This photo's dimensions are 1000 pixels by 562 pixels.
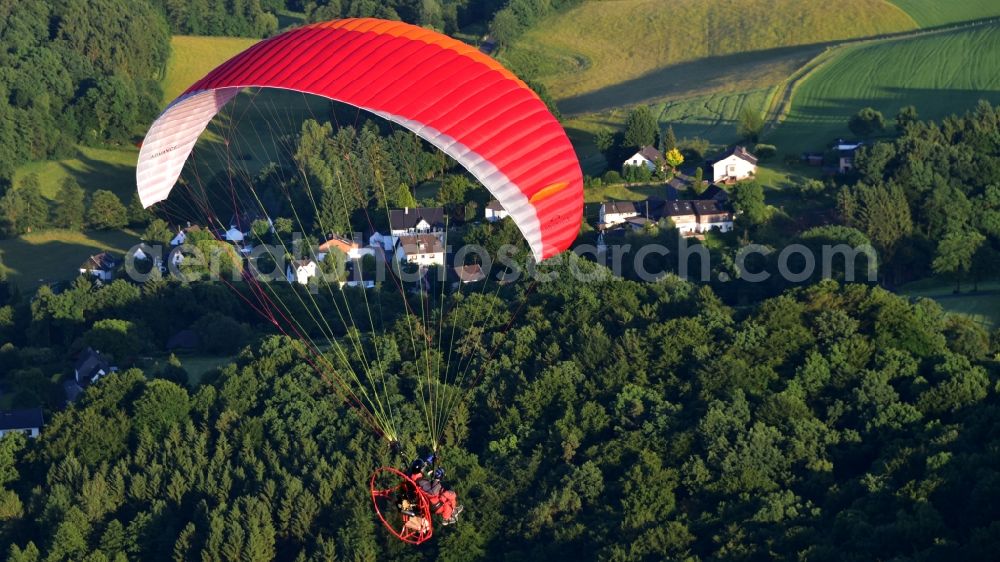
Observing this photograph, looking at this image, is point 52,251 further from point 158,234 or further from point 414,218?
point 414,218

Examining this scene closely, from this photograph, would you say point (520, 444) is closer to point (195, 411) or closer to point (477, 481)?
point (477, 481)

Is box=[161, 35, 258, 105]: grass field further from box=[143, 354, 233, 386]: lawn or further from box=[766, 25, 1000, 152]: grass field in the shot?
box=[143, 354, 233, 386]: lawn

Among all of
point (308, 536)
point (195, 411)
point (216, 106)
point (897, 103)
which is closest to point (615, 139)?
point (897, 103)

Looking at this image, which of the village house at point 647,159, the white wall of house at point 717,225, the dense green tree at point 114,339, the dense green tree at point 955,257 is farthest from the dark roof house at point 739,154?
the dense green tree at point 114,339

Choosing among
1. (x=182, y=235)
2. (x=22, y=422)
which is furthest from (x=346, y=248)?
(x=22, y=422)

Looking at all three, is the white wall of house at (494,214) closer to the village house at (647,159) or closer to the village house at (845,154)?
the village house at (647,159)

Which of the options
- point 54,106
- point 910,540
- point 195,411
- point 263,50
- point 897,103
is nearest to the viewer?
point 263,50
